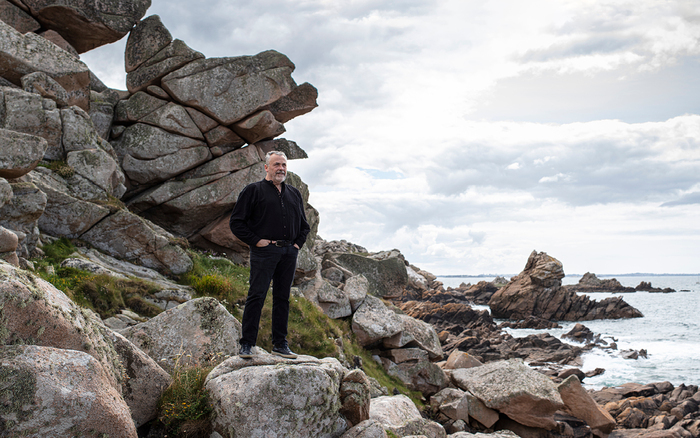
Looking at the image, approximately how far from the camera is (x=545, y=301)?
67.9m

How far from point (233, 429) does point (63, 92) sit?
17.6 meters

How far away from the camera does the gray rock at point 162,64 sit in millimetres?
23141

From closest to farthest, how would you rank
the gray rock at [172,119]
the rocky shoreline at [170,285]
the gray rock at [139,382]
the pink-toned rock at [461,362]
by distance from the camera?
the rocky shoreline at [170,285], the gray rock at [139,382], the pink-toned rock at [461,362], the gray rock at [172,119]

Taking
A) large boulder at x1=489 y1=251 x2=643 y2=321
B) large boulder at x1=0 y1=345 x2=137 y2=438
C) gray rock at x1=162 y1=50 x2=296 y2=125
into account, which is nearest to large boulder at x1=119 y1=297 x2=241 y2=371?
large boulder at x1=0 y1=345 x2=137 y2=438

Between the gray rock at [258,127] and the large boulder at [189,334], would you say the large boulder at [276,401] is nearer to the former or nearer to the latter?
the large boulder at [189,334]

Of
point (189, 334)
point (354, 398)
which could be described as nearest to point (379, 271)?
point (189, 334)

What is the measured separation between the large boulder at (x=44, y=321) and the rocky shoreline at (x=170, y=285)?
2cm

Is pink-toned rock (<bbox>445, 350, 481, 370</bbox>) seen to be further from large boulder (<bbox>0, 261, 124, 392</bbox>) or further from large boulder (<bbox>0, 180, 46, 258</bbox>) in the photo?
large boulder (<bbox>0, 261, 124, 392</bbox>)

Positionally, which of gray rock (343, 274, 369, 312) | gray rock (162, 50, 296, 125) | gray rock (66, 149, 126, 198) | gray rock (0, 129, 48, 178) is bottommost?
gray rock (343, 274, 369, 312)

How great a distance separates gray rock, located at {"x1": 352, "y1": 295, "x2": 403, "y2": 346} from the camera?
19.4m

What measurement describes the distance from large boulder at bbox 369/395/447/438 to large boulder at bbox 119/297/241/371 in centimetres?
385

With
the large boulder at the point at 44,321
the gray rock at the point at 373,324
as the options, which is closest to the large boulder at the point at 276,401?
the large boulder at the point at 44,321

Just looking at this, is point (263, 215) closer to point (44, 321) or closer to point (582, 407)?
point (44, 321)

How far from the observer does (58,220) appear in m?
15.3
